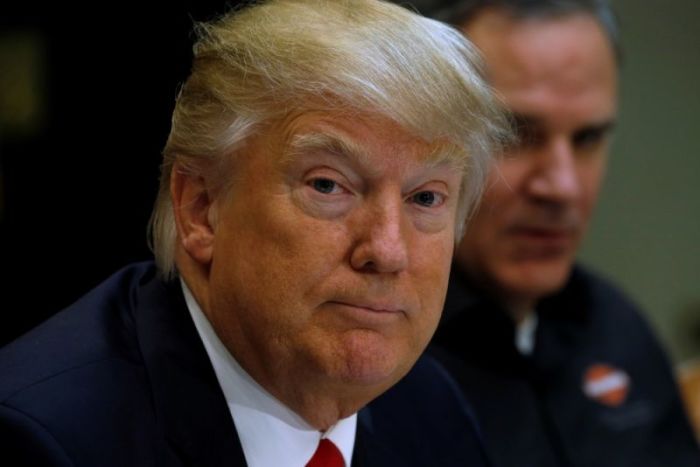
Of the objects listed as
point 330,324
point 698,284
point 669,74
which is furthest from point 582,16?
point 698,284

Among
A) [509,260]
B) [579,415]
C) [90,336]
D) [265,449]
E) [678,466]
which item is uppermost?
[90,336]

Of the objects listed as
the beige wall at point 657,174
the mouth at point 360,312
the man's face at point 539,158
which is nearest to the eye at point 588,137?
the man's face at point 539,158

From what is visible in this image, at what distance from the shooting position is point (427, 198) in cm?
132

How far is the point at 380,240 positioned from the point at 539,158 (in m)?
0.96

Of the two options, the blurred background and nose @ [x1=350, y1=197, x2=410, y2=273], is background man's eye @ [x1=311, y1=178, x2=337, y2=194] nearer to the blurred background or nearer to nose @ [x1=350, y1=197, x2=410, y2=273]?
nose @ [x1=350, y1=197, x2=410, y2=273]

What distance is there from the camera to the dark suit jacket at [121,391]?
1.21m

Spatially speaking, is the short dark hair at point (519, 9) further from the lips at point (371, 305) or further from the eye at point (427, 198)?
the lips at point (371, 305)

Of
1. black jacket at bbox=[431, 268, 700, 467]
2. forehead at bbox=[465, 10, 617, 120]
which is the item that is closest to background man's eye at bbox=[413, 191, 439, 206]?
black jacket at bbox=[431, 268, 700, 467]

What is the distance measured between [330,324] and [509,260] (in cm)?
96

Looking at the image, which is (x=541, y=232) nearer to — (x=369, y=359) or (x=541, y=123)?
(x=541, y=123)

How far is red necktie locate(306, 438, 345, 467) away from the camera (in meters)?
1.39

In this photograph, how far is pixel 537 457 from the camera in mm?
2057

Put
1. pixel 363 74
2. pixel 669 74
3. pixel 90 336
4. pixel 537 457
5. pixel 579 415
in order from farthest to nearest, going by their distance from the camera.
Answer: pixel 669 74
pixel 579 415
pixel 537 457
pixel 90 336
pixel 363 74

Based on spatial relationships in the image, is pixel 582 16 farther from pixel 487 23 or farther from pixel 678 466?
pixel 678 466
